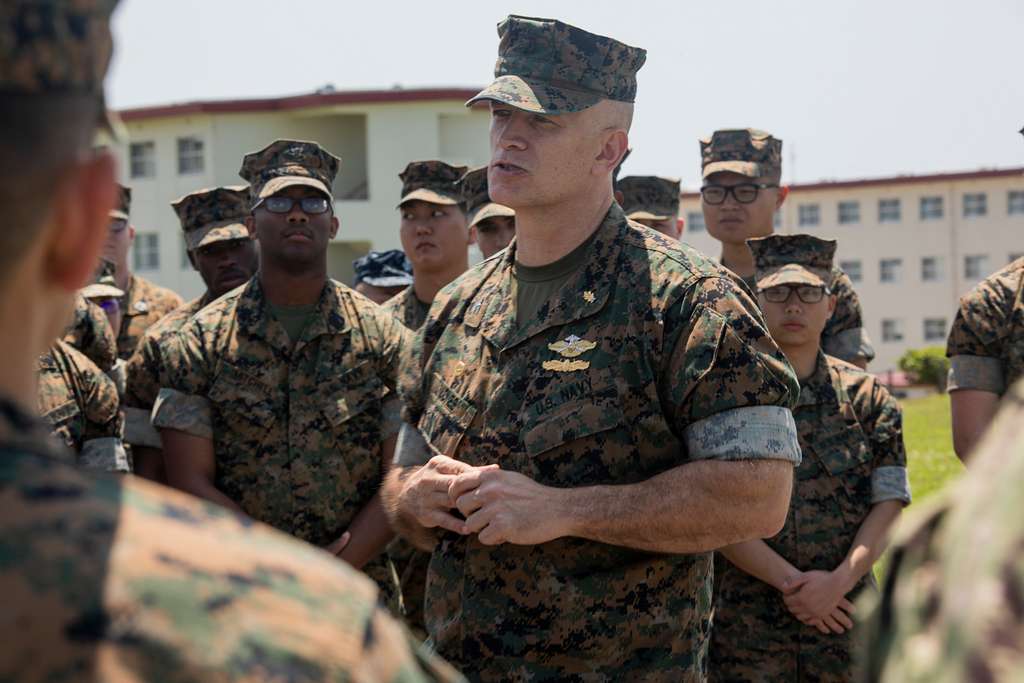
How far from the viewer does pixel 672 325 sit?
3.61 metres

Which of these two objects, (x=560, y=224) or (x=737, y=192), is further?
(x=737, y=192)

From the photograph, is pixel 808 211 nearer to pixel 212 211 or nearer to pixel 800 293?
pixel 212 211

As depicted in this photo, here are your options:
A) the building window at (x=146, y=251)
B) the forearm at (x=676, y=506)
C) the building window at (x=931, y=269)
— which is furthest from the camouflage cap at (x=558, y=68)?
the building window at (x=931, y=269)

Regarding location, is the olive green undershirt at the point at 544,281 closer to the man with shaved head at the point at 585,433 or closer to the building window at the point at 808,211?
the man with shaved head at the point at 585,433

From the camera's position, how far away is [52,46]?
1.36 meters

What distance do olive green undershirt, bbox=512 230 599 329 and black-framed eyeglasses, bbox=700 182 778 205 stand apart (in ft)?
12.1

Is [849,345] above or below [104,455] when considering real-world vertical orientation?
above

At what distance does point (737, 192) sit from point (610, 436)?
13.5 ft

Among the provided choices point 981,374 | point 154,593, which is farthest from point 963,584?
point 981,374

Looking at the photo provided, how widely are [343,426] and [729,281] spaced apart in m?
2.36

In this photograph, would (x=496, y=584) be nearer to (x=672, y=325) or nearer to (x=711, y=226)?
(x=672, y=325)

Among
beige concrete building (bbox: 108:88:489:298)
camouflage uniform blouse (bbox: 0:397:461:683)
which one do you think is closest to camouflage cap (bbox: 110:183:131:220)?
camouflage uniform blouse (bbox: 0:397:461:683)

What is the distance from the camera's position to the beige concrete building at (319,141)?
3284cm

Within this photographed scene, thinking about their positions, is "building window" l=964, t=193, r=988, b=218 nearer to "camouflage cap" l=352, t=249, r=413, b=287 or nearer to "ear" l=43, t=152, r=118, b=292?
"camouflage cap" l=352, t=249, r=413, b=287
